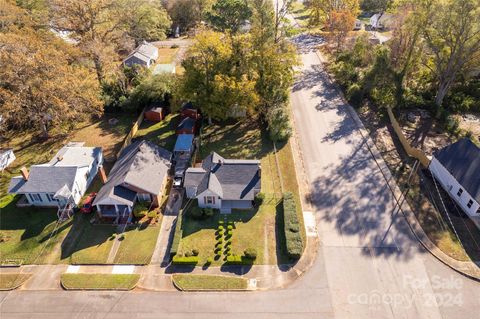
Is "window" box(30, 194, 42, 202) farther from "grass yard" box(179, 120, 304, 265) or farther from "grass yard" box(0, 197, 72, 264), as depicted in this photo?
"grass yard" box(179, 120, 304, 265)

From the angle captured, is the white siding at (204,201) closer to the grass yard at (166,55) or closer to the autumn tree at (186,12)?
the grass yard at (166,55)

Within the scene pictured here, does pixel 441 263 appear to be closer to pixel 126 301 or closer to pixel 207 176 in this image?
pixel 207 176

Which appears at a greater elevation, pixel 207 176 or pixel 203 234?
pixel 207 176

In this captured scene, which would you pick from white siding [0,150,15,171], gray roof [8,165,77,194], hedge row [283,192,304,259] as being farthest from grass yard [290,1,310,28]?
white siding [0,150,15,171]

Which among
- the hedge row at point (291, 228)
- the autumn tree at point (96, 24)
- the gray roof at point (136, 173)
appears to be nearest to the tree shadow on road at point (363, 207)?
the hedge row at point (291, 228)

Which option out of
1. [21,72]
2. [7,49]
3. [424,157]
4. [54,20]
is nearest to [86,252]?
[21,72]

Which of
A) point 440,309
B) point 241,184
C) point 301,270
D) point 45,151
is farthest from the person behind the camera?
point 45,151
